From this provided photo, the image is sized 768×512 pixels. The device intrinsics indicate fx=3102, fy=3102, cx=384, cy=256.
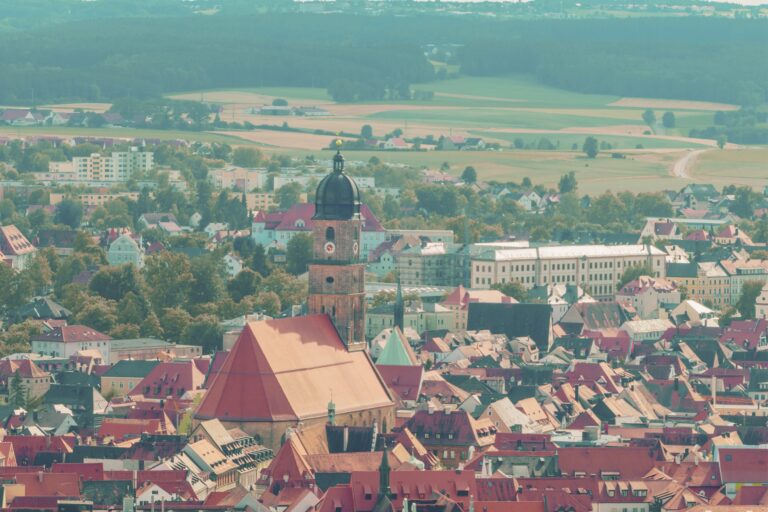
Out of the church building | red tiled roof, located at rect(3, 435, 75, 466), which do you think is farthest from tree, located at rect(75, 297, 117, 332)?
red tiled roof, located at rect(3, 435, 75, 466)

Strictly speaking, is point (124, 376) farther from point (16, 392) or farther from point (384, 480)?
point (384, 480)

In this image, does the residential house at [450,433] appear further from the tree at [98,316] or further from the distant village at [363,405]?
the tree at [98,316]

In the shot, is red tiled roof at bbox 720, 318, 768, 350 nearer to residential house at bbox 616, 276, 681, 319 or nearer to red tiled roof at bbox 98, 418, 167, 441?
residential house at bbox 616, 276, 681, 319

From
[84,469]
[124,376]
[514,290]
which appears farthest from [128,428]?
[514,290]

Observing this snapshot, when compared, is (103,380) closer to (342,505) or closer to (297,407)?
(297,407)

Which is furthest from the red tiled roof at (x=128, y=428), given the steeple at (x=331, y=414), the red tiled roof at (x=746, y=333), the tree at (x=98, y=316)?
the red tiled roof at (x=746, y=333)

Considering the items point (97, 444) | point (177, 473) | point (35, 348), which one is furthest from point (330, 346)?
point (35, 348)
